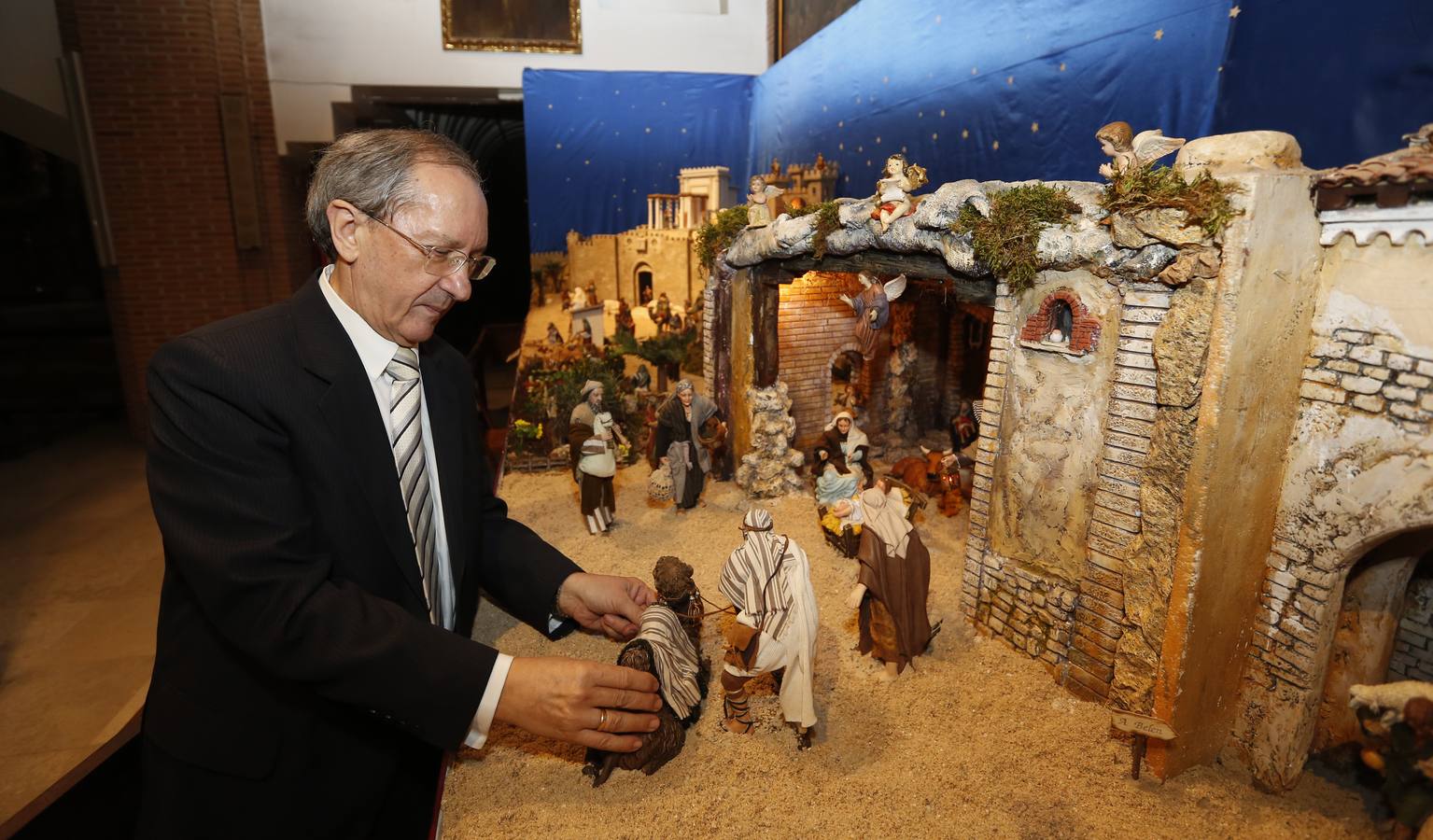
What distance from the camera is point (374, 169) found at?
205cm

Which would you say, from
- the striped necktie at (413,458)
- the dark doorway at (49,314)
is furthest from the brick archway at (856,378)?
the dark doorway at (49,314)

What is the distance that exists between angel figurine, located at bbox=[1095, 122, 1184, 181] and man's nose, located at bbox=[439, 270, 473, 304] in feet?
13.0

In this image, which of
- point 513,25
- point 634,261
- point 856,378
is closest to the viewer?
point 856,378

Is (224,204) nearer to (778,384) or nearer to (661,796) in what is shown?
(778,384)

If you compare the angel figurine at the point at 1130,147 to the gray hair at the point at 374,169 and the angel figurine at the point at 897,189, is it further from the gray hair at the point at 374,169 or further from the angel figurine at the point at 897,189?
the gray hair at the point at 374,169

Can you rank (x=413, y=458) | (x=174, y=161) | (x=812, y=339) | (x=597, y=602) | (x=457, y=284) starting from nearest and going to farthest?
(x=457, y=284) → (x=413, y=458) → (x=597, y=602) → (x=812, y=339) → (x=174, y=161)

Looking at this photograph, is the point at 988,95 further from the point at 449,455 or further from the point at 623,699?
the point at 623,699

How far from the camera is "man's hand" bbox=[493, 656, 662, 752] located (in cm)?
195

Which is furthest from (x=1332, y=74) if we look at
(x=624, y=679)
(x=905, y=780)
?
(x=624, y=679)

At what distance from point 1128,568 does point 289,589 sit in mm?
4761

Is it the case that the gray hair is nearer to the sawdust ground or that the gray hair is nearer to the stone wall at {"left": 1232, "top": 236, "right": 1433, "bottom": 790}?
the sawdust ground

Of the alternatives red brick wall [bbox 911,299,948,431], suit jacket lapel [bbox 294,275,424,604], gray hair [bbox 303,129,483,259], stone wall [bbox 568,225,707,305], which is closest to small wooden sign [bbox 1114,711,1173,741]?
suit jacket lapel [bbox 294,275,424,604]

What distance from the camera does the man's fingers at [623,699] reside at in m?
1.99

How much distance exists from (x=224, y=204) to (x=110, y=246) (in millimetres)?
1685
